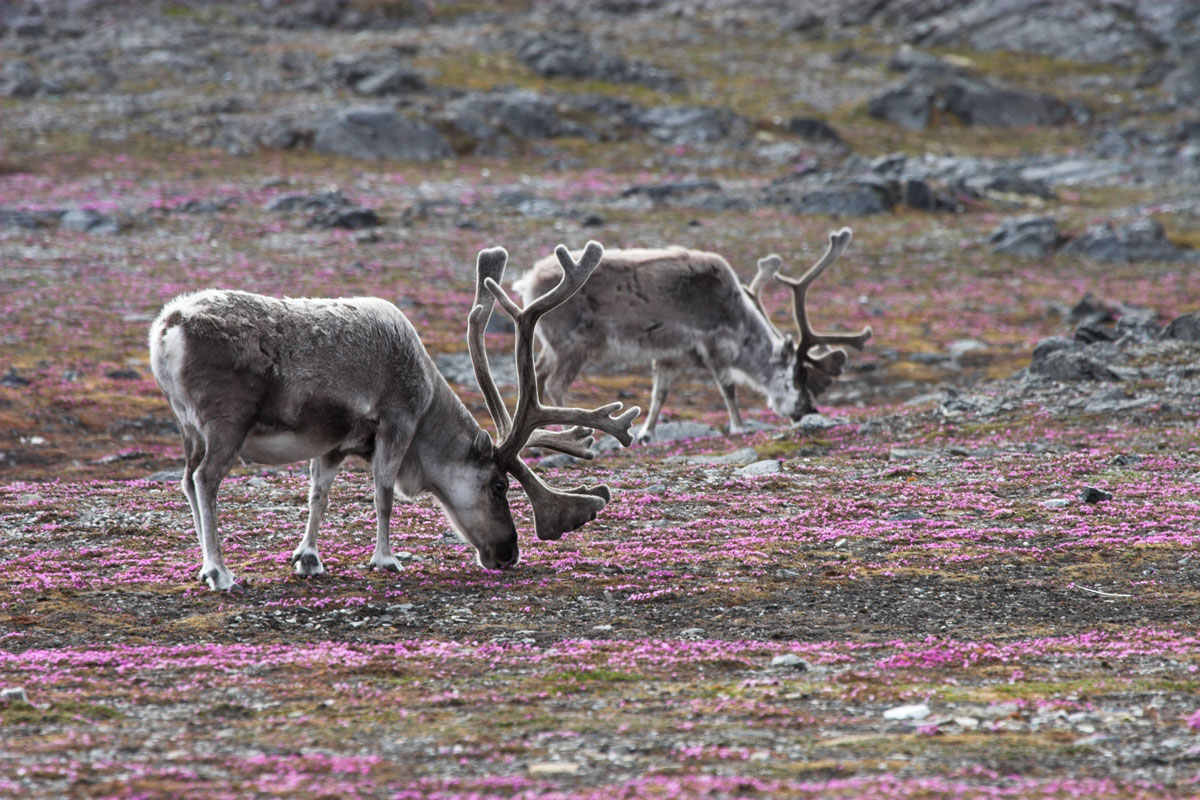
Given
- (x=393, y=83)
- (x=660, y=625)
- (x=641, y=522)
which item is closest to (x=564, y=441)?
(x=660, y=625)

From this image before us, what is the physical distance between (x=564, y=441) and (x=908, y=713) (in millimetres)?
5578

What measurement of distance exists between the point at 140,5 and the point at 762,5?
170ft

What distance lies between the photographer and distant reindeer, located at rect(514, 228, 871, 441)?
20922 millimetres

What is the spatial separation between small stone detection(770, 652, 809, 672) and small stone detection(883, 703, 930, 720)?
1.20 metres

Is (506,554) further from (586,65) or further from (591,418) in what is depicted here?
(586,65)

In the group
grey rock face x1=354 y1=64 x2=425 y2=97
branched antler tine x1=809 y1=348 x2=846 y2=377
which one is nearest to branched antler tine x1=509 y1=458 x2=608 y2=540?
branched antler tine x1=809 y1=348 x2=846 y2=377

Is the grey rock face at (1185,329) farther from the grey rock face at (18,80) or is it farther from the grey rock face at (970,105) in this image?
the grey rock face at (18,80)

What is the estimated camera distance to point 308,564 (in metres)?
11.7

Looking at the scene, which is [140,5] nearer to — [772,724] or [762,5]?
[762,5]

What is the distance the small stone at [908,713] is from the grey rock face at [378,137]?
60.0 metres

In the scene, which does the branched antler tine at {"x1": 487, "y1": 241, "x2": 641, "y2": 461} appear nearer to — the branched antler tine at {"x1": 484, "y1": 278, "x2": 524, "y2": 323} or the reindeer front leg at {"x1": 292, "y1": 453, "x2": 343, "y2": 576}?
the branched antler tine at {"x1": 484, "y1": 278, "x2": 524, "y2": 323}

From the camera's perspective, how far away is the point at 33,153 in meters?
60.2

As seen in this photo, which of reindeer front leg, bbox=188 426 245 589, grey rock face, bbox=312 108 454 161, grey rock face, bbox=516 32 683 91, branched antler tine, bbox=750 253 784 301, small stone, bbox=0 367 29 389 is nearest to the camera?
reindeer front leg, bbox=188 426 245 589

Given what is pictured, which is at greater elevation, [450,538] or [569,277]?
[569,277]
